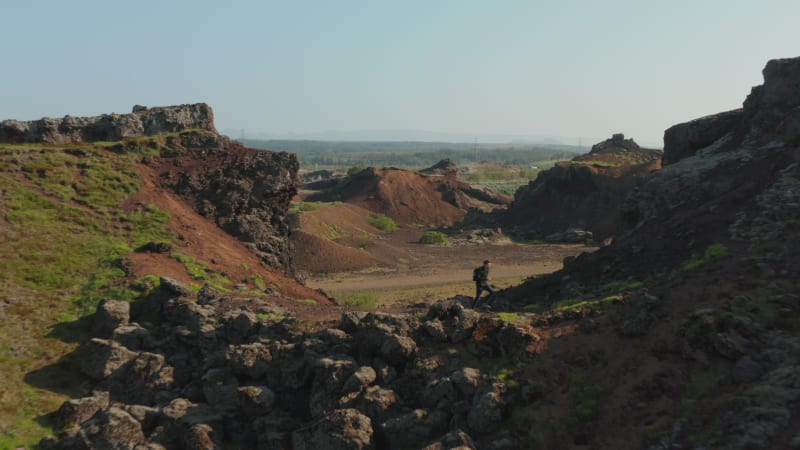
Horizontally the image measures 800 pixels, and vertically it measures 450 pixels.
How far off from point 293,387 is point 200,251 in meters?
13.4

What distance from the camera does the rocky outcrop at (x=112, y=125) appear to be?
3262cm

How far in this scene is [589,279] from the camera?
78.9 ft

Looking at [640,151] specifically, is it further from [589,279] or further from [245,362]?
[245,362]

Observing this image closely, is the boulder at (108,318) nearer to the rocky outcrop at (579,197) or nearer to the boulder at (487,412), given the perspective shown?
the boulder at (487,412)

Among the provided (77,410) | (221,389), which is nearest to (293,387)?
(221,389)

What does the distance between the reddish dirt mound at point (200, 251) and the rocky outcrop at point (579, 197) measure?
42596 millimetres

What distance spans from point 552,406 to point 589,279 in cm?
1114

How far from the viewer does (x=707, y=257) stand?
18953mm

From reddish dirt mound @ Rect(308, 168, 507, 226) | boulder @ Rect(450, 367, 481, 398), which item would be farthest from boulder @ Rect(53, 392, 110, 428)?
reddish dirt mound @ Rect(308, 168, 507, 226)

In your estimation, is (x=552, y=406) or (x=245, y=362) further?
(x=245, y=362)

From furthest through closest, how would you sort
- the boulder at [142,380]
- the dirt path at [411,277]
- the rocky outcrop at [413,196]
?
the rocky outcrop at [413,196], the dirt path at [411,277], the boulder at [142,380]

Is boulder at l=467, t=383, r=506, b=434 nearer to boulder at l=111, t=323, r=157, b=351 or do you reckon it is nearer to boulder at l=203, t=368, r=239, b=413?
boulder at l=203, t=368, r=239, b=413

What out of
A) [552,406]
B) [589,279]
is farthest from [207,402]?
[589,279]

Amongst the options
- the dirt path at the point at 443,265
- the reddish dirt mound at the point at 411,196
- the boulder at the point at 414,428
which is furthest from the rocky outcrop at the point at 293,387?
→ the reddish dirt mound at the point at 411,196
